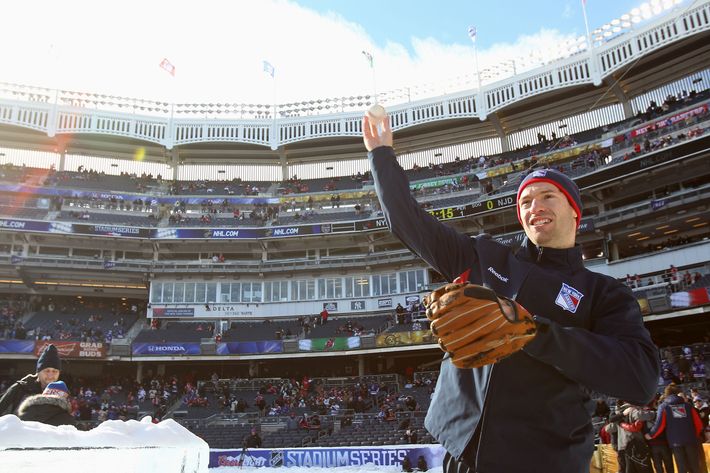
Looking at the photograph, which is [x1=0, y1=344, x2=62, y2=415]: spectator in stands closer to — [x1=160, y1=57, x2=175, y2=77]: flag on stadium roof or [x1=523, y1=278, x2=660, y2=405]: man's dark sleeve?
[x1=523, y1=278, x2=660, y2=405]: man's dark sleeve

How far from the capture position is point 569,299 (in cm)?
212

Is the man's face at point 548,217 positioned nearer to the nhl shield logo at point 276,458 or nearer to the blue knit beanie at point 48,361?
the blue knit beanie at point 48,361

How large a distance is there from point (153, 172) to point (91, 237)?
41.3ft

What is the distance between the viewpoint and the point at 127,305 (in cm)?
4556

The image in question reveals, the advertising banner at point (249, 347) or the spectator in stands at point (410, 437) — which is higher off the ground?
the advertising banner at point (249, 347)

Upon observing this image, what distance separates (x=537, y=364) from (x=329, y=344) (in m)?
35.3

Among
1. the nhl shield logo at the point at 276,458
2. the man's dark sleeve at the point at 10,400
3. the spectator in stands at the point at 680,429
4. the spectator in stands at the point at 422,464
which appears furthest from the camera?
the nhl shield logo at the point at 276,458

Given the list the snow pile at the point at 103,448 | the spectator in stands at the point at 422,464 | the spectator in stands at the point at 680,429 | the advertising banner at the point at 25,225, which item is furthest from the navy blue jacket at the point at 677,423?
the advertising banner at the point at 25,225

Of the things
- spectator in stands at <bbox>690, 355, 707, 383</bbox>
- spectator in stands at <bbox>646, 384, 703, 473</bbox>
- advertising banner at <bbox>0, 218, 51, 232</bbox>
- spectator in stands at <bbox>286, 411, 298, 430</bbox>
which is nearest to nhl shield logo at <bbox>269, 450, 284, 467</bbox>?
spectator in stands at <bbox>286, 411, 298, 430</bbox>

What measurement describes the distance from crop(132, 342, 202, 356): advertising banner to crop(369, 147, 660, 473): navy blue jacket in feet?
123

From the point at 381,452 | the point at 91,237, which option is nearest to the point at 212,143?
the point at 91,237

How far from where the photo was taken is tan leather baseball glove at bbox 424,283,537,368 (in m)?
1.72

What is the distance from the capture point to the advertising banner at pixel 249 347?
121ft

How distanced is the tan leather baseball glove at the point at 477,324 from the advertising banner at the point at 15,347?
129 ft
